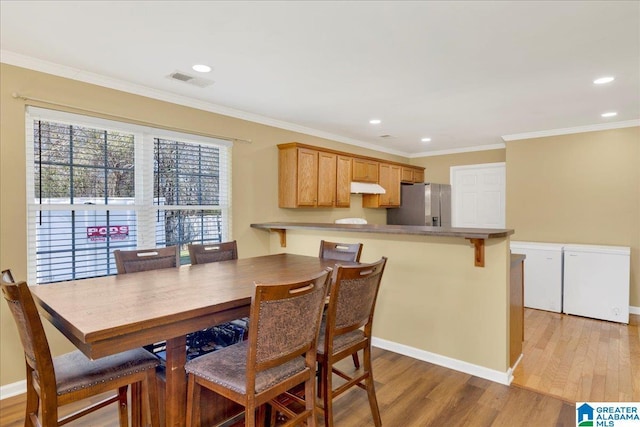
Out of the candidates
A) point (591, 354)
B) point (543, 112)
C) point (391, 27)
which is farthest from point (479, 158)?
point (391, 27)

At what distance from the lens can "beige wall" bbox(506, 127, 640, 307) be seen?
4.48 metres

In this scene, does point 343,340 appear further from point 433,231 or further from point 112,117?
point 112,117

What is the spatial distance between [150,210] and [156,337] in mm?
2301

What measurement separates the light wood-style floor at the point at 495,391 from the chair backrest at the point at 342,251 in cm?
94

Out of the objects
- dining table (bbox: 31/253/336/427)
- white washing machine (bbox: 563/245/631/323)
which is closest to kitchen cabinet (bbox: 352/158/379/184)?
white washing machine (bbox: 563/245/631/323)

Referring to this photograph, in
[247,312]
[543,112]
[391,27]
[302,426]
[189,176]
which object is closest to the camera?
[247,312]

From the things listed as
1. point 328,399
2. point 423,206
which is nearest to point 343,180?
point 423,206

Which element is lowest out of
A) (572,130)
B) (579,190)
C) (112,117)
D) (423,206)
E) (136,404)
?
(136,404)

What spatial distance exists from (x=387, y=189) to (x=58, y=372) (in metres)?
5.21

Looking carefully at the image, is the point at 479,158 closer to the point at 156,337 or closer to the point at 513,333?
the point at 513,333

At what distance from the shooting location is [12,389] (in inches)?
102

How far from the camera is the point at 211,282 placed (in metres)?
2.05

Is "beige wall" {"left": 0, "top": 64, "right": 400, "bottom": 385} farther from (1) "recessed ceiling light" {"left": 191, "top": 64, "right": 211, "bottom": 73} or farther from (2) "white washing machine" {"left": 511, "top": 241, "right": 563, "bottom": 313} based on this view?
(2) "white washing machine" {"left": 511, "top": 241, "right": 563, "bottom": 313}

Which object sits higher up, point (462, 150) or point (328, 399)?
point (462, 150)
